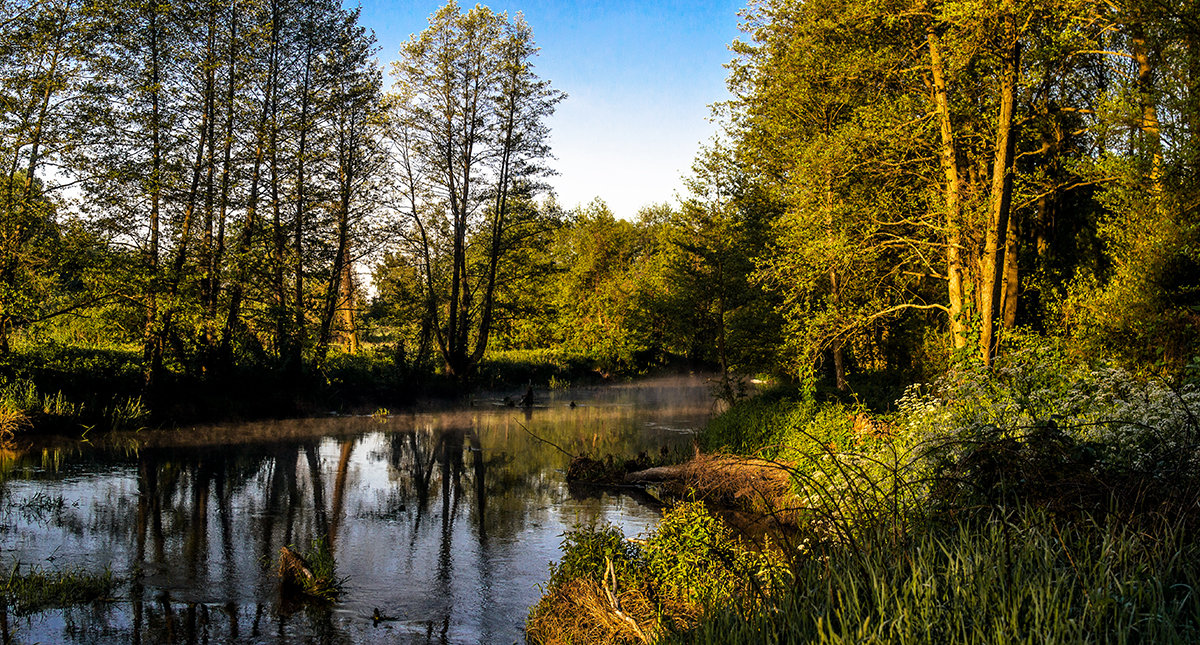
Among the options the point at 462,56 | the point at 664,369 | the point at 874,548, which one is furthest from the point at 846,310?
the point at 664,369

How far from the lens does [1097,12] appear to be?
50.5 feet

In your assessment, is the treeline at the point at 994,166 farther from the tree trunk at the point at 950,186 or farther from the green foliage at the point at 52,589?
the green foliage at the point at 52,589

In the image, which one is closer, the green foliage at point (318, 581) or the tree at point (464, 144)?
the green foliage at point (318, 581)

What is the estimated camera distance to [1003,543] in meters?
4.00

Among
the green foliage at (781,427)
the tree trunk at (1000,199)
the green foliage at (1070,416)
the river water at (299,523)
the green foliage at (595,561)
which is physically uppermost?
the tree trunk at (1000,199)

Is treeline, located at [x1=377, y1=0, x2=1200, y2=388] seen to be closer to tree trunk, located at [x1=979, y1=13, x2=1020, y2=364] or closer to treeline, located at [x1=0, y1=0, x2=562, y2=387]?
tree trunk, located at [x1=979, y1=13, x2=1020, y2=364]

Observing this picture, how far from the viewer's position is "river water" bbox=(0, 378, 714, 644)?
8.85 metres

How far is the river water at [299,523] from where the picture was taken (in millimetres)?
8852

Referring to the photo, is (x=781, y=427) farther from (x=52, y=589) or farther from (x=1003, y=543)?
(x=1003, y=543)

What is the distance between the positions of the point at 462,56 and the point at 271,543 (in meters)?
28.1

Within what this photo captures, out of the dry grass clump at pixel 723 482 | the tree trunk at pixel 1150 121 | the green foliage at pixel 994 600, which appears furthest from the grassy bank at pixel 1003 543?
the tree trunk at pixel 1150 121

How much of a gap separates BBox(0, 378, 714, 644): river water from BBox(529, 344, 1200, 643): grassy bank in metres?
2.43

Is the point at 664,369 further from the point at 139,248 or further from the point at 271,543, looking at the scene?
the point at 271,543

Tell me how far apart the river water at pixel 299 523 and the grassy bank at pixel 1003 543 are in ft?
7.96
